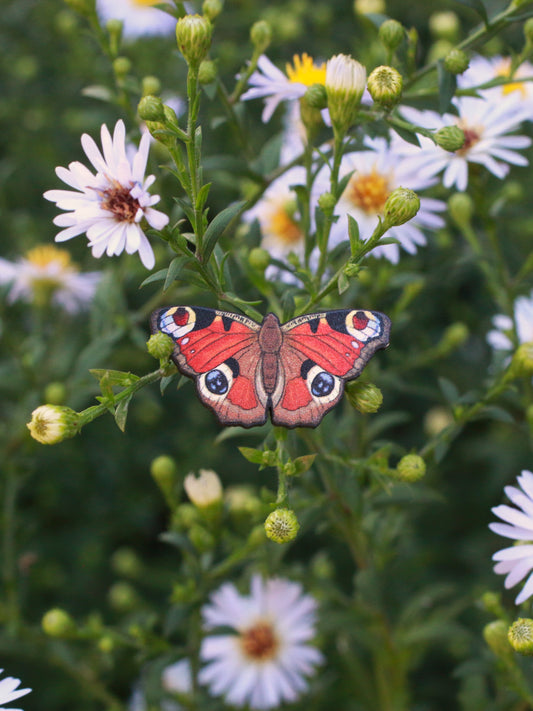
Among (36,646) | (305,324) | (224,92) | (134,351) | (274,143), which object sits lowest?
(36,646)

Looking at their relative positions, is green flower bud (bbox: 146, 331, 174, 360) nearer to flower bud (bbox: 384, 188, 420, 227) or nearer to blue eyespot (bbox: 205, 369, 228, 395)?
blue eyespot (bbox: 205, 369, 228, 395)

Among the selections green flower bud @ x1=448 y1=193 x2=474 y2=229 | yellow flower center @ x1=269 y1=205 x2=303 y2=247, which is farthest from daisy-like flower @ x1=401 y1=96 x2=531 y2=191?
yellow flower center @ x1=269 y1=205 x2=303 y2=247

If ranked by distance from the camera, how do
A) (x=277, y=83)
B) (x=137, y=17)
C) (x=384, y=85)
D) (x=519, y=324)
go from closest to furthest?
(x=384, y=85), (x=277, y=83), (x=519, y=324), (x=137, y=17)

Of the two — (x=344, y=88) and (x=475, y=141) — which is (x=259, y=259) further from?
(x=475, y=141)

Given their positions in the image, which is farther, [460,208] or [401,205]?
[460,208]

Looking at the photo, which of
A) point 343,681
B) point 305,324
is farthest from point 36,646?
point 305,324

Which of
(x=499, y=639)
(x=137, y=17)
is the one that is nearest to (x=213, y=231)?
(x=499, y=639)

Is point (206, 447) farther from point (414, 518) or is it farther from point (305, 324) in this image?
point (305, 324)
